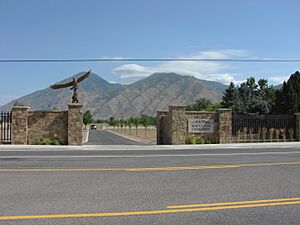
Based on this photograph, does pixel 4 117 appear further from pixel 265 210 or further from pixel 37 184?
pixel 265 210

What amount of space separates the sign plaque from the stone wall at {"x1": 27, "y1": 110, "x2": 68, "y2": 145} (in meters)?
8.13

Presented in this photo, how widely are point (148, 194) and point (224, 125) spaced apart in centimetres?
1958

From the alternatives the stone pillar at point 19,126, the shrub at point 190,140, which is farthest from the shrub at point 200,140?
the stone pillar at point 19,126

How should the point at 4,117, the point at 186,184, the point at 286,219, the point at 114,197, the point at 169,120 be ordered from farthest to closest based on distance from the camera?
the point at 169,120 → the point at 4,117 → the point at 186,184 → the point at 114,197 → the point at 286,219

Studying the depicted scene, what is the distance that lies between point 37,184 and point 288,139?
78.3ft

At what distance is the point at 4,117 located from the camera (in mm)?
24688

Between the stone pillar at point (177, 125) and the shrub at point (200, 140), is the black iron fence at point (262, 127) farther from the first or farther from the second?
the stone pillar at point (177, 125)

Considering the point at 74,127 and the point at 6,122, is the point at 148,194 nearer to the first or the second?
the point at 74,127

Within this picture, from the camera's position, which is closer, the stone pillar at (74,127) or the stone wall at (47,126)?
the stone pillar at (74,127)

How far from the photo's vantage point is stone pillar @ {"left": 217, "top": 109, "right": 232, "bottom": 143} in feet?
89.3

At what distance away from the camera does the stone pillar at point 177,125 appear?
26.4 metres

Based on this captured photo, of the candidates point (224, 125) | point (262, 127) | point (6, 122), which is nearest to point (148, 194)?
point (6, 122)

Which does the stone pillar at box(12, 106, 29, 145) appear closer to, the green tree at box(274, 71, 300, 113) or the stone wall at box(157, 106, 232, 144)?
the stone wall at box(157, 106, 232, 144)

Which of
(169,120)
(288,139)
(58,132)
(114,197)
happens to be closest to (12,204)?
(114,197)
